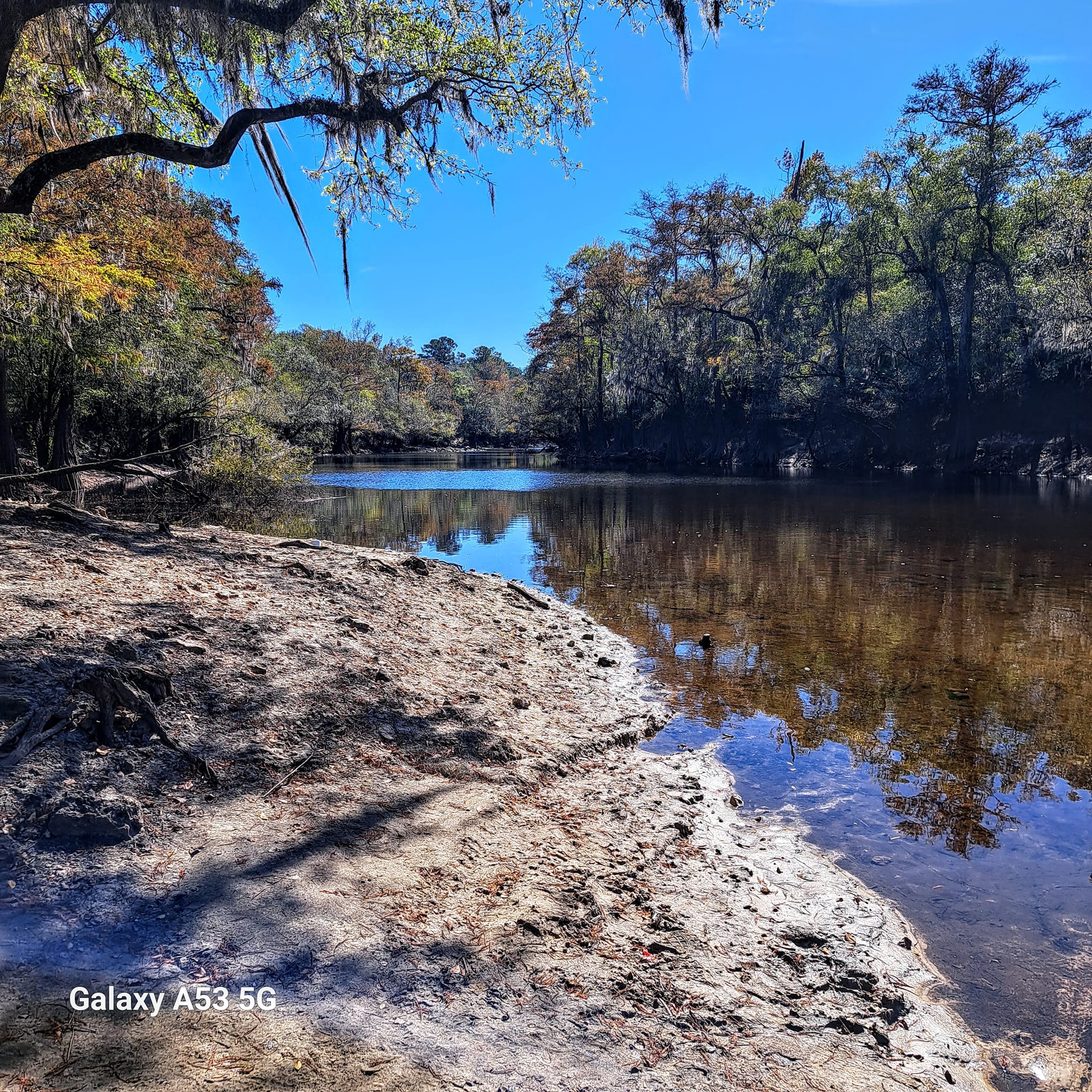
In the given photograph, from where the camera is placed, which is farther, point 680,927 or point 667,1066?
point 680,927

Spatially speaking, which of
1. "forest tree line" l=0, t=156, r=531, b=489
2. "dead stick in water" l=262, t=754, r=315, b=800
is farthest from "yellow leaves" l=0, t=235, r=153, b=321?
"dead stick in water" l=262, t=754, r=315, b=800

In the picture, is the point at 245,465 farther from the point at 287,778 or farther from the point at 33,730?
the point at 287,778

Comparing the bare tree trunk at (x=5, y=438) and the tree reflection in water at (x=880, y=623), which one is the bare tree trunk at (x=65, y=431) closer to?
the bare tree trunk at (x=5, y=438)

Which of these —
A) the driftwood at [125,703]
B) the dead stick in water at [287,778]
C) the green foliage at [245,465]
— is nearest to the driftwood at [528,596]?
the dead stick in water at [287,778]

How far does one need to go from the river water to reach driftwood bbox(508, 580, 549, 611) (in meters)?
0.92

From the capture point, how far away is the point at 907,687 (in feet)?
23.0

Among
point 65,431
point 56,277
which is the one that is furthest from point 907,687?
point 65,431

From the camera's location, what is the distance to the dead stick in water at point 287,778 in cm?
348

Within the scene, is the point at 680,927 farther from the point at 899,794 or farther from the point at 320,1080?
the point at 899,794

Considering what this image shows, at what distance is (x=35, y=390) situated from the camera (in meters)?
17.4

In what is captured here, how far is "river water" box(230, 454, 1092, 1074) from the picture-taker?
3580 millimetres

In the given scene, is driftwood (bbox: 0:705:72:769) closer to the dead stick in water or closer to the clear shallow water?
the dead stick in water

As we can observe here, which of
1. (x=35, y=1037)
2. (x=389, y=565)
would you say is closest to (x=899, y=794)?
(x=35, y=1037)

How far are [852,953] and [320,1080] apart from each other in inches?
97.0
